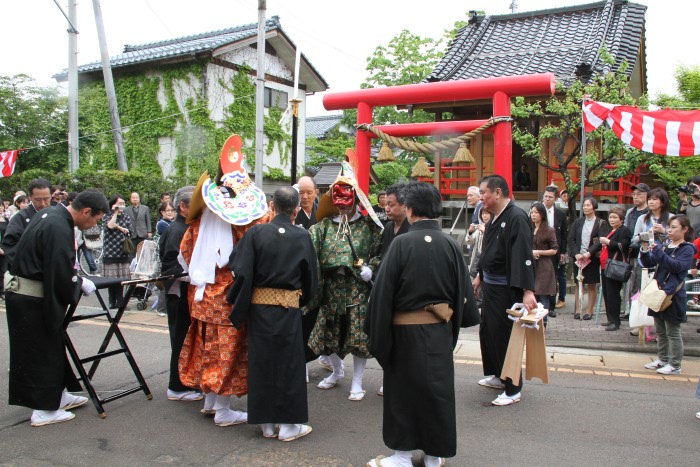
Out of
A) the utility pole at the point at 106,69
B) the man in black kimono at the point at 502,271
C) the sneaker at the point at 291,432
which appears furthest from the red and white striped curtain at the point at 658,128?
the utility pole at the point at 106,69

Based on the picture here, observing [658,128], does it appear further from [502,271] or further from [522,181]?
[522,181]

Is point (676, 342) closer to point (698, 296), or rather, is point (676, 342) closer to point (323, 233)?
point (698, 296)

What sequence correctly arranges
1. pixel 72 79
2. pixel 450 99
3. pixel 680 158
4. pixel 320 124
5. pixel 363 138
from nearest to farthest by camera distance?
pixel 450 99 < pixel 363 138 < pixel 680 158 < pixel 72 79 < pixel 320 124

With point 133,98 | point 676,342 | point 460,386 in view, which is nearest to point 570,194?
point 676,342

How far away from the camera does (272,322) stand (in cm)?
417

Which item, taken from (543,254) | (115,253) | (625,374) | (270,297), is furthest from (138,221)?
(625,374)

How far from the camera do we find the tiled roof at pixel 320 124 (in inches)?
1358

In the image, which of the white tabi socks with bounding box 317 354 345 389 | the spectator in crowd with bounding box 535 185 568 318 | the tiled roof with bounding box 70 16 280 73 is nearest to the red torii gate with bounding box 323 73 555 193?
the spectator in crowd with bounding box 535 185 568 318

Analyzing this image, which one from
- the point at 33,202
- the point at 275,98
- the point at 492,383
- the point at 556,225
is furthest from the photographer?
the point at 275,98

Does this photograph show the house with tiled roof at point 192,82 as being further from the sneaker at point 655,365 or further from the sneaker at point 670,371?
the sneaker at point 670,371

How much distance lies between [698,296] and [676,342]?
2.14 m

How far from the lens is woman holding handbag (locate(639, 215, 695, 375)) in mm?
5676

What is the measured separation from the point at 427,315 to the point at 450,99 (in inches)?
215

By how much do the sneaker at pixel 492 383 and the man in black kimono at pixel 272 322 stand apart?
2.00 m
